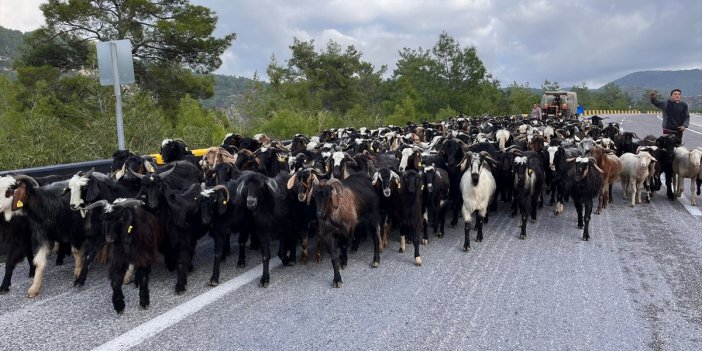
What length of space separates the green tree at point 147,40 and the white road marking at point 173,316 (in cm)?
1985

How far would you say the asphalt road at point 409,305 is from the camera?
170 inches

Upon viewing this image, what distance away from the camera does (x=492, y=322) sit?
4637 millimetres

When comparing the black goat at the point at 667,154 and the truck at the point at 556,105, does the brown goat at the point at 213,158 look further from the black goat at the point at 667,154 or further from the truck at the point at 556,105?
the truck at the point at 556,105

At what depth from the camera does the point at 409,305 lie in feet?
16.7

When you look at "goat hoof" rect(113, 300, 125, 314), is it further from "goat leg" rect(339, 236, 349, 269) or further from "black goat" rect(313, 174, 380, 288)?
"goat leg" rect(339, 236, 349, 269)

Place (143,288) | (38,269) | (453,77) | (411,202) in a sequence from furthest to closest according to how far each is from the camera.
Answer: (453,77) < (411,202) < (38,269) < (143,288)

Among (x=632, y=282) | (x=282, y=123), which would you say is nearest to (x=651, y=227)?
(x=632, y=282)

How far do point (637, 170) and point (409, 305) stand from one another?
8011 mm

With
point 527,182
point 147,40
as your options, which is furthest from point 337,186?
point 147,40

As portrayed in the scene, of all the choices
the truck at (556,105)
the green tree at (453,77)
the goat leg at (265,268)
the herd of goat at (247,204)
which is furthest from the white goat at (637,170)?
the green tree at (453,77)

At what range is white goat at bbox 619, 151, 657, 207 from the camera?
10391 millimetres

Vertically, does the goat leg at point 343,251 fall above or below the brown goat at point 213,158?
below

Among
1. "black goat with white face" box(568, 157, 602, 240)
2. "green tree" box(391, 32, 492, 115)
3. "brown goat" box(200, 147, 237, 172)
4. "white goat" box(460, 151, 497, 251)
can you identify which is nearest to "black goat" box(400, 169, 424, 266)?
"white goat" box(460, 151, 497, 251)

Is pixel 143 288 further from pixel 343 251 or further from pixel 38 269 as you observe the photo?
pixel 343 251
